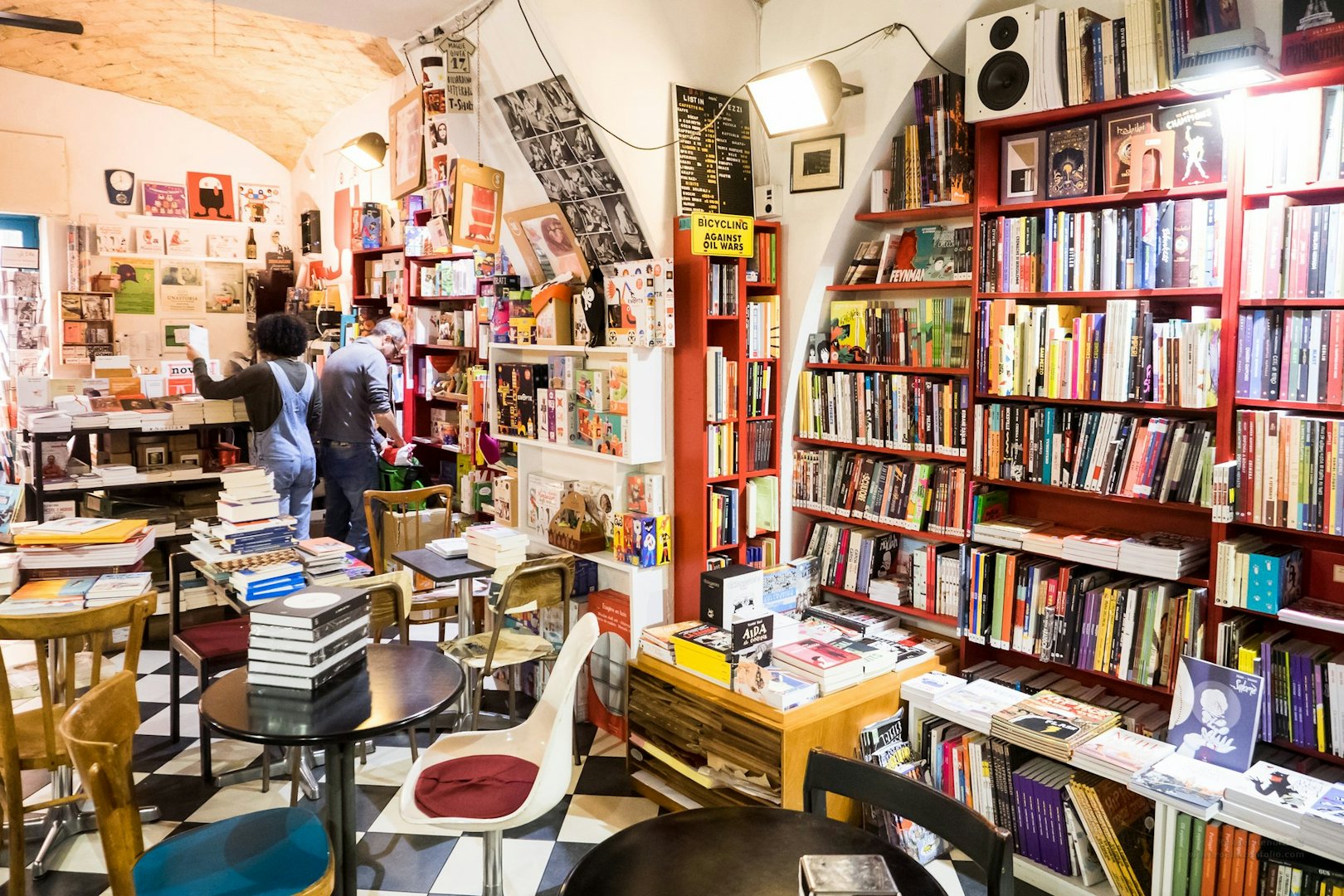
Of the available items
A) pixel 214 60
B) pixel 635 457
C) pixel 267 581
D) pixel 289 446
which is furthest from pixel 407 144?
pixel 214 60

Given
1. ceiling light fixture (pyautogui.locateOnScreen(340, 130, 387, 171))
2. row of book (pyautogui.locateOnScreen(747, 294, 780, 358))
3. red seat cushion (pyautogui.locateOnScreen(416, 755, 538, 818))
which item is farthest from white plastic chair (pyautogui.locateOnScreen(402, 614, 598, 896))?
ceiling light fixture (pyautogui.locateOnScreen(340, 130, 387, 171))

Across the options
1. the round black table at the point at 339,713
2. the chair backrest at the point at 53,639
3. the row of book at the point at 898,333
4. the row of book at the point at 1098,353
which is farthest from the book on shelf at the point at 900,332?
the chair backrest at the point at 53,639

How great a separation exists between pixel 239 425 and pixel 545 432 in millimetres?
2435

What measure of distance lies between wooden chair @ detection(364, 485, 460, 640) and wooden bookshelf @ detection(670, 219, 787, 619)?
1386 mm

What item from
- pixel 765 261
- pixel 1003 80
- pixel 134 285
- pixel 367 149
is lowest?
pixel 765 261

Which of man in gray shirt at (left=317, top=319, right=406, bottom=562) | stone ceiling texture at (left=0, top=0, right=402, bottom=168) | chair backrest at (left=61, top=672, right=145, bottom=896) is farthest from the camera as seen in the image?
stone ceiling texture at (left=0, top=0, right=402, bottom=168)

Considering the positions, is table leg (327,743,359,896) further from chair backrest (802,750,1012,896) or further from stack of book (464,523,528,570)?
stack of book (464,523,528,570)

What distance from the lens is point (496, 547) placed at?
421cm

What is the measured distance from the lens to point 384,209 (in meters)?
7.59

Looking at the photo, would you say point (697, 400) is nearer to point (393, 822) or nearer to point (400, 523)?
point (400, 523)

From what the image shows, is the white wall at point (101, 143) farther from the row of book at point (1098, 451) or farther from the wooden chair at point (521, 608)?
the row of book at point (1098, 451)

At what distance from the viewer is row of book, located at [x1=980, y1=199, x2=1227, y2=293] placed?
318cm

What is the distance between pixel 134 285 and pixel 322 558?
5.96 m

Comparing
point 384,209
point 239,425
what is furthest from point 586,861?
point 384,209
